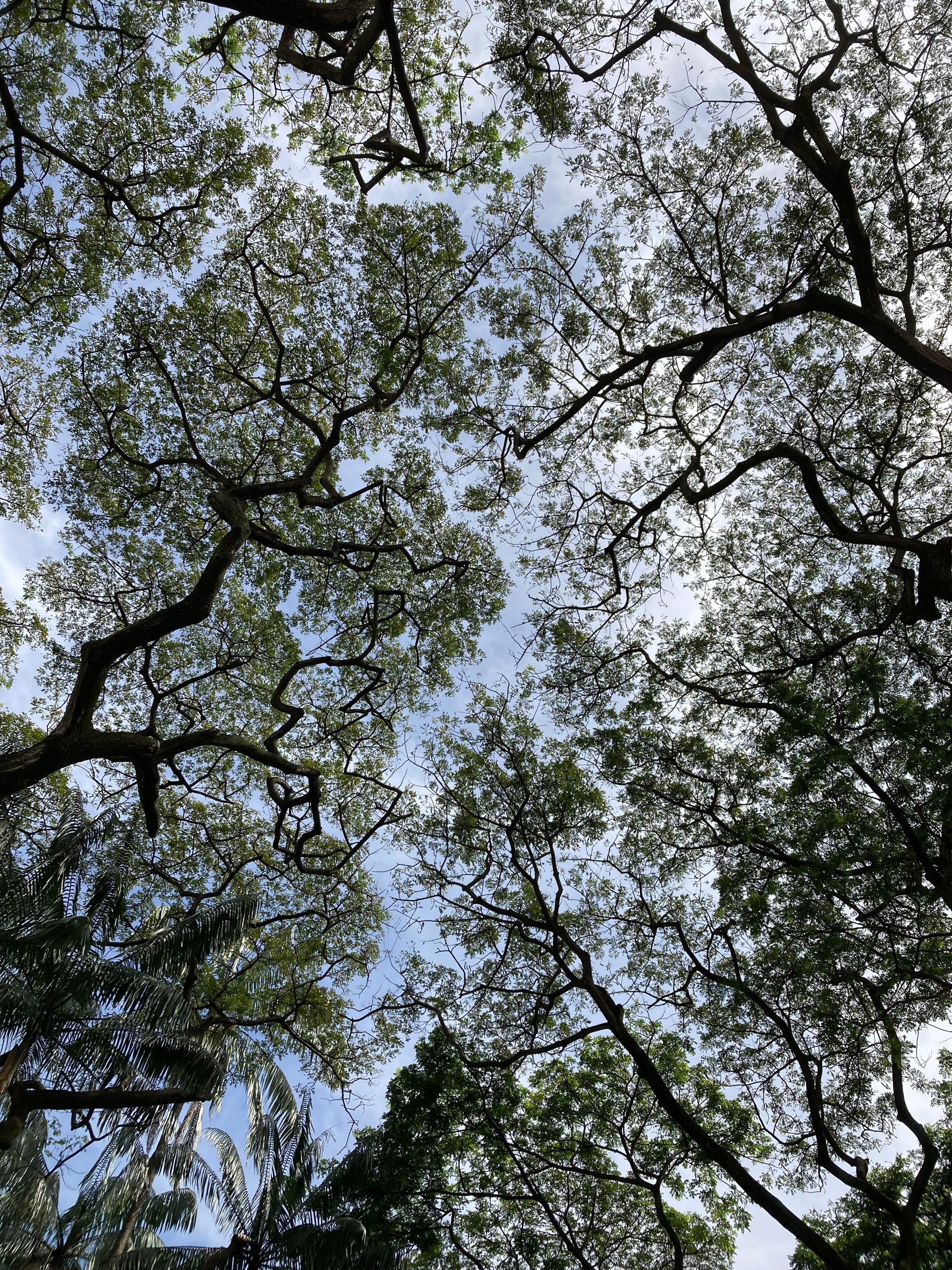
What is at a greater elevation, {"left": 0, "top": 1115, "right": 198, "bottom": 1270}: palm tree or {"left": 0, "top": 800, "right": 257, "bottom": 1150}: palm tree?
{"left": 0, "top": 800, "right": 257, "bottom": 1150}: palm tree

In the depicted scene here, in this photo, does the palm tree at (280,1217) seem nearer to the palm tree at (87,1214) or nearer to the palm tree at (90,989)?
the palm tree at (87,1214)

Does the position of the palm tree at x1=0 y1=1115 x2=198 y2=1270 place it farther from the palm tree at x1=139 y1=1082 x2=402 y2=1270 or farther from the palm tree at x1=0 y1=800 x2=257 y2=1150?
the palm tree at x1=0 y1=800 x2=257 y2=1150

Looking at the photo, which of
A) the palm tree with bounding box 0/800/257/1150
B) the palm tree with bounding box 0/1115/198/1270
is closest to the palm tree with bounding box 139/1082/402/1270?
the palm tree with bounding box 0/1115/198/1270

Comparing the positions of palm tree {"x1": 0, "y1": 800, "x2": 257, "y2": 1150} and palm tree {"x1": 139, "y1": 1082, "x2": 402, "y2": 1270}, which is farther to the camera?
palm tree {"x1": 139, "y1": 1082, "x2": 402, "y2": 1270}

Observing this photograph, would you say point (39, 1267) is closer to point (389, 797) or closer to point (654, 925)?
point (389, 797)

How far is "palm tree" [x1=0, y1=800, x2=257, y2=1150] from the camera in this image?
25.5 ft

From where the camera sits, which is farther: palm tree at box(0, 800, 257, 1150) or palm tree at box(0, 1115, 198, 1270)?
palm tree at box(0, 1115, 198, 1270)

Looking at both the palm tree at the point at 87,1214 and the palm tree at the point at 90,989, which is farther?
the palm tree at the point at 87,1214

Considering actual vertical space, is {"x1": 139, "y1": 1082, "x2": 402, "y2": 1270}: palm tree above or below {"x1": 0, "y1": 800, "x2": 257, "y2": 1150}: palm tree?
below

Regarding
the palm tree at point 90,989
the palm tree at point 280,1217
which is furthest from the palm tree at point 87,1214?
the palm tree at point 90,989

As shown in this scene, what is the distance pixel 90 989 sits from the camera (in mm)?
7973

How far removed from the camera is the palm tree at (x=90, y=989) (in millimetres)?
7770

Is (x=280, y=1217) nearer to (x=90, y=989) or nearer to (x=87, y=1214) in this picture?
(x=87, y=1214)

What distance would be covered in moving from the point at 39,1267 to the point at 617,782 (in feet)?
36.8
